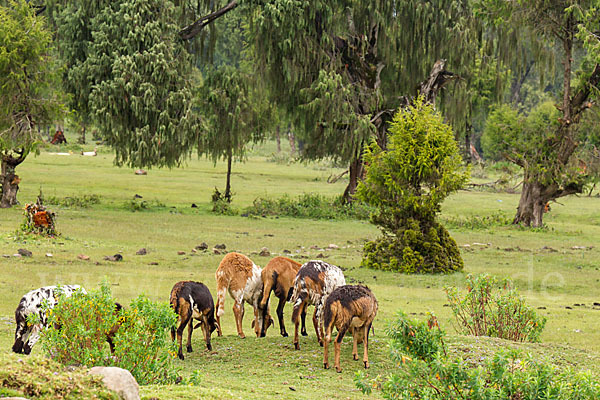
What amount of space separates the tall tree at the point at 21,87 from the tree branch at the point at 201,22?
5997 millimetres

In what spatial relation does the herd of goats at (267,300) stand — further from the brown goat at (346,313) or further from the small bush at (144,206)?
the small bush at (144,206)

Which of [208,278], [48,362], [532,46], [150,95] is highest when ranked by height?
[532,46]

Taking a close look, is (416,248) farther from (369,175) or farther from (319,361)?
(319,361)

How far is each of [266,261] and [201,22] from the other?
53.0ft

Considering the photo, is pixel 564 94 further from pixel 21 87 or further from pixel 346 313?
pixel 346 313

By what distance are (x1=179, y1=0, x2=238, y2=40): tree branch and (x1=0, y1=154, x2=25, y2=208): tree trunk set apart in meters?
8.54

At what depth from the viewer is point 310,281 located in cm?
952

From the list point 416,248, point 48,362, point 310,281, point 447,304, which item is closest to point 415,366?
point 48,362

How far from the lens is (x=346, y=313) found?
843cm

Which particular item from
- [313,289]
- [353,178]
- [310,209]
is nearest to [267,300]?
[313,289]

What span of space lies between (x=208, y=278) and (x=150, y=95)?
13428 mm

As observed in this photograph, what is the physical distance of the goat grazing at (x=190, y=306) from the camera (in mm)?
8992

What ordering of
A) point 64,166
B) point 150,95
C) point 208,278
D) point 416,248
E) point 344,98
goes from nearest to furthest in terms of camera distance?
point 208,278
point 416,248
point 150,95
point 344,98
point 64,166

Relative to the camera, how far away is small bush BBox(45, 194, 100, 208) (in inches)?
1154
